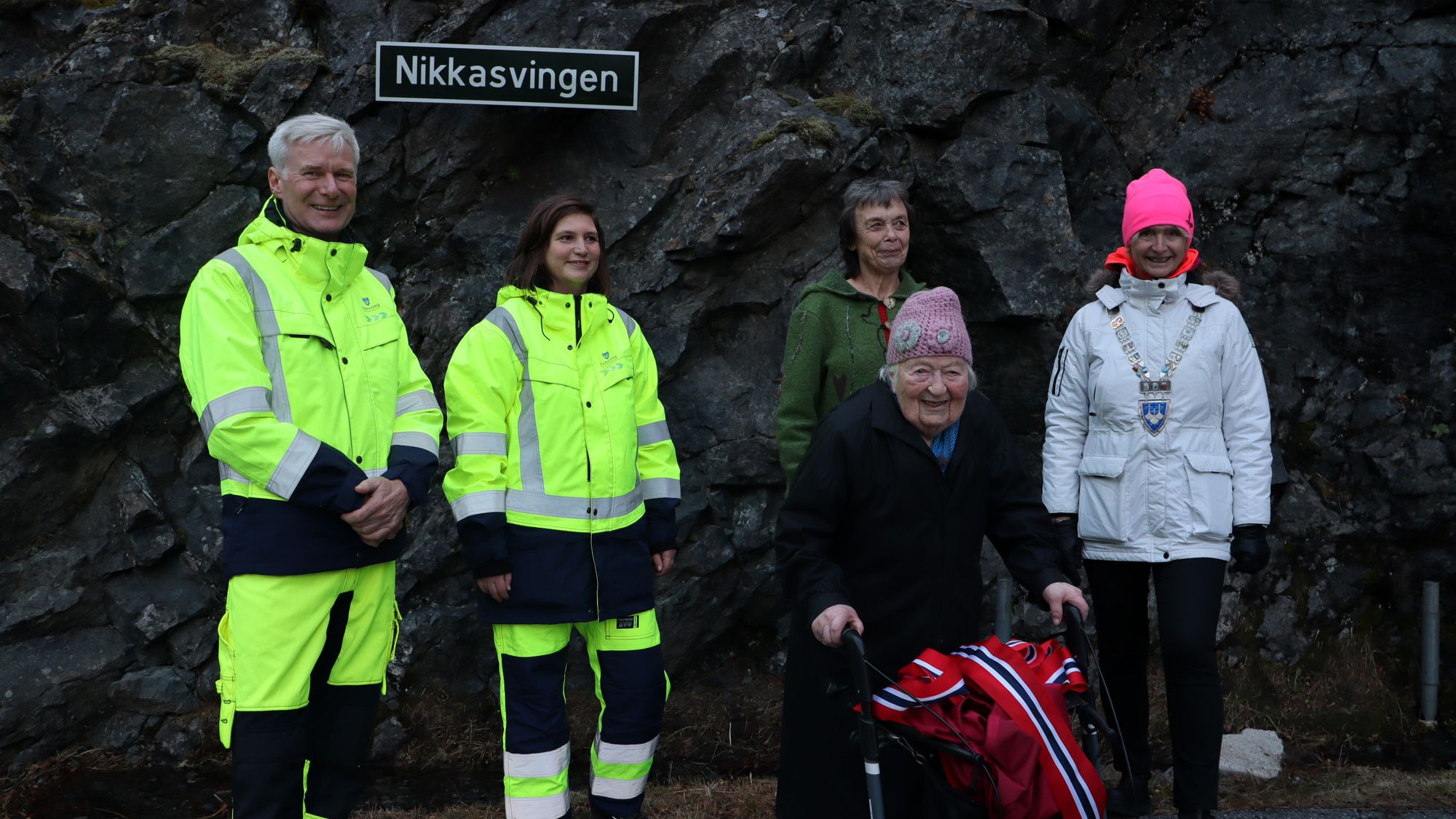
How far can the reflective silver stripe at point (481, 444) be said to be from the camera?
3.79 meters

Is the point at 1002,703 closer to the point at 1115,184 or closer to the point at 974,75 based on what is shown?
the point at 974,75

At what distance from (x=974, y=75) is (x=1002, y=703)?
433cm

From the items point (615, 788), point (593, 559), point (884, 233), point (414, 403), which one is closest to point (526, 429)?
point (414, 403)

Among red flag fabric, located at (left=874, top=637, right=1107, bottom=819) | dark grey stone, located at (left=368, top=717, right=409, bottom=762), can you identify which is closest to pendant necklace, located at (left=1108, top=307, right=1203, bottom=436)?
red flag fabric, located at (left=874, top=637, right=1107, bottom=819)

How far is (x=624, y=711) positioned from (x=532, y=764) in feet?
1.16

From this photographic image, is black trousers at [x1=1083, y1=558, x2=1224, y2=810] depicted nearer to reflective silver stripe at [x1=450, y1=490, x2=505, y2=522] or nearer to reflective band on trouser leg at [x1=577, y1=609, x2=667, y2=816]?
reflective band on trouser leg at [x1=577, y1=609, x2=667, y2=816]

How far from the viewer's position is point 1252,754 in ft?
17.8

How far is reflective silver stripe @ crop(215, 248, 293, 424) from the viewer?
3455 millimetres

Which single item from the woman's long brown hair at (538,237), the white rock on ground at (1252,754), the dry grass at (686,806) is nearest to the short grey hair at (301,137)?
the woman's long brown hair at (538,237)

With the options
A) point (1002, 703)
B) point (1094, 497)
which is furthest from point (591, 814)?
point (1094, 497)

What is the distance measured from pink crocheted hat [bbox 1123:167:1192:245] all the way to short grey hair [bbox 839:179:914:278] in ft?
2.78

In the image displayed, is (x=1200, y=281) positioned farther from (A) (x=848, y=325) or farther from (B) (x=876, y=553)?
(B) (x=876, y=553)

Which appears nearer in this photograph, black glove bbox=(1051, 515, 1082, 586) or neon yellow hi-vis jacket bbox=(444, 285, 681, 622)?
black glove bbox=(1051, 515, 1082, 586)

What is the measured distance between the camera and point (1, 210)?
529 centimetres
